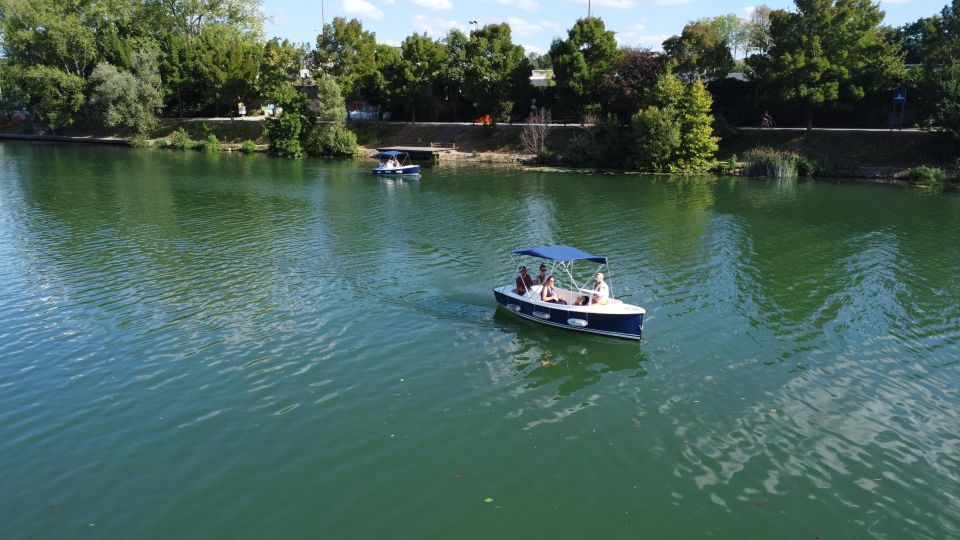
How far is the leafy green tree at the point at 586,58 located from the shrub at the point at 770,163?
56.4ft

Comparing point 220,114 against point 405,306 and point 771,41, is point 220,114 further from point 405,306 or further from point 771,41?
point 405,306

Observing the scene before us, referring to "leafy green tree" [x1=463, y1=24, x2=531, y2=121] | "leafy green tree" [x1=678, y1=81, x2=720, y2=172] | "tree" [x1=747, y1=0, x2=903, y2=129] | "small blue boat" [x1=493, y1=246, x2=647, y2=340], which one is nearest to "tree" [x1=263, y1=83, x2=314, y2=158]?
"leafy green tree" [x1=463, y1=24, x2=531, y2=121]

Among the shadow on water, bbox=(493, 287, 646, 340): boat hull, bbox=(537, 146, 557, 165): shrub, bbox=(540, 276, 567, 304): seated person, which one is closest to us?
the shadow on water

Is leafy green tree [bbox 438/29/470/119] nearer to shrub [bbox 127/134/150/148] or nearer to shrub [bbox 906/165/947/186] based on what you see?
shrub [bbox 127/134/150/148]

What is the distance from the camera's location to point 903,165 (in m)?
58.4

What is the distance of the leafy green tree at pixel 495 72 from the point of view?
7831 centimetres

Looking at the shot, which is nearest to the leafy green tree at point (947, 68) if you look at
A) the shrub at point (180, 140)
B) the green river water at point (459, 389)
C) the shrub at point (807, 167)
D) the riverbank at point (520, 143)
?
the riverbank at point (520, 143)

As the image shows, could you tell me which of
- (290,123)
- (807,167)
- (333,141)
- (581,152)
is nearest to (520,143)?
(581,152)

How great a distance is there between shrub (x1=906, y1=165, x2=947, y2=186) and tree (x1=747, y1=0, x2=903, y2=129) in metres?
9.51

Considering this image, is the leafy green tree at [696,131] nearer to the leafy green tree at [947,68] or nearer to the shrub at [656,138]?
the shrub at [656,138]

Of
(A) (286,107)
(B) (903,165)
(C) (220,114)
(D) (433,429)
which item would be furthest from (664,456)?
(C) (220,114)

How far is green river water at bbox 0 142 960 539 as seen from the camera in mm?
12711

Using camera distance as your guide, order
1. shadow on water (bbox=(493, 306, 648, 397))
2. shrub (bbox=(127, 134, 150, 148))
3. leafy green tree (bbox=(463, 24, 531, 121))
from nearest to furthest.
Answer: shadow on water (bbox=(493, 306, 648, 397)), leafy green tree (bbox=(463, 24, 531, 121)), shrub (bbox=(127, 134, 150, 148))

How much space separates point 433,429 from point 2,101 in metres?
116
